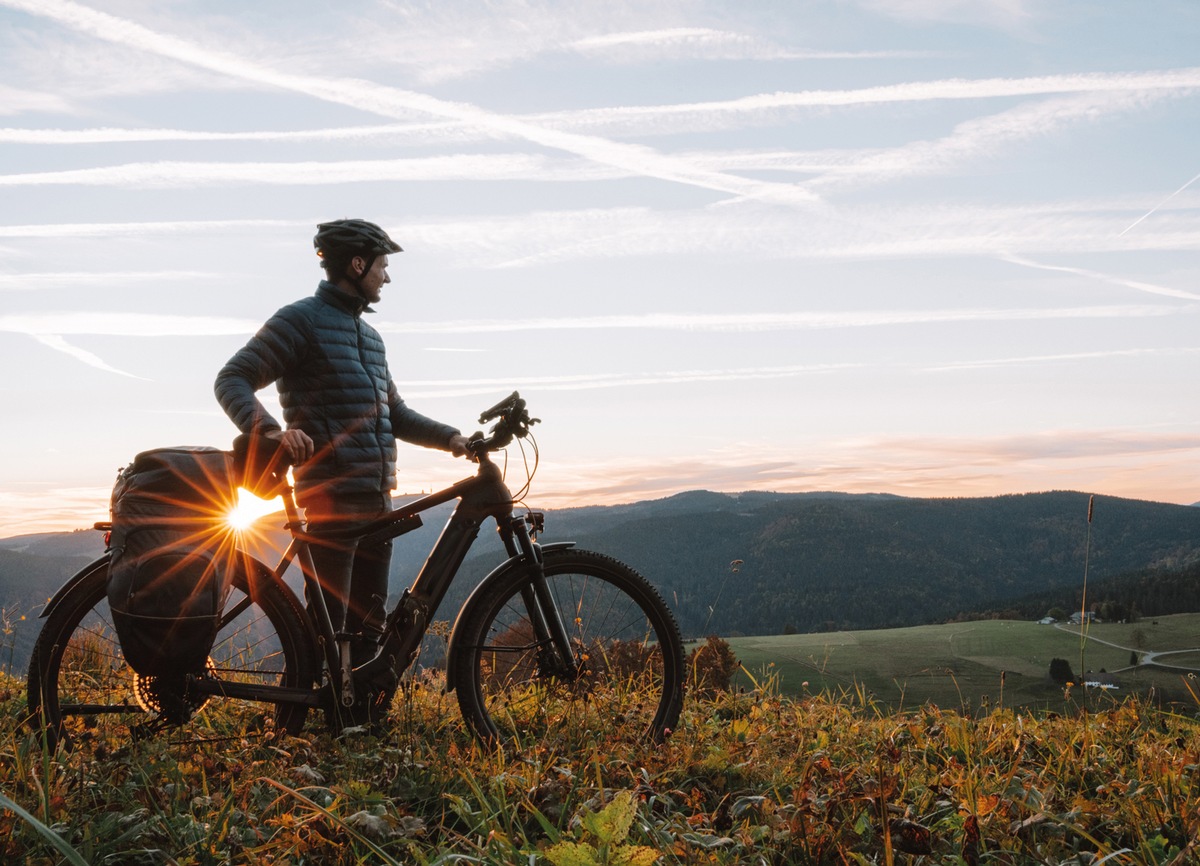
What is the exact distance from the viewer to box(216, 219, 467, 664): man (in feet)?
14.8

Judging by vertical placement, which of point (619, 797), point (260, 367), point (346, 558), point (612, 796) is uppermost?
point (260, 367)

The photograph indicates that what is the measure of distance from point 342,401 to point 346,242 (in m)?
0.84

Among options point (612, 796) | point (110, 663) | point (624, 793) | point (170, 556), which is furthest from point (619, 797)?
point (110, 663)

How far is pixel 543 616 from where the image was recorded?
434 cm

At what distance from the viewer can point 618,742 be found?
4043 millimetres

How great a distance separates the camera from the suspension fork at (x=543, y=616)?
432cm

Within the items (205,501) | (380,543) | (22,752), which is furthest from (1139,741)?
(22,752)

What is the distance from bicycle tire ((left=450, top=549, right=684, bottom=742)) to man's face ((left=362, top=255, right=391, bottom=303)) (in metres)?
1.69

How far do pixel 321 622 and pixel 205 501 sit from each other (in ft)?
2.64

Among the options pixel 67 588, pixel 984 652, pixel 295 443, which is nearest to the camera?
pixel 295 443

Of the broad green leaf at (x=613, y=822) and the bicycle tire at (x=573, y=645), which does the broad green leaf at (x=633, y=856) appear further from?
the bicycle tire at (x=573, y=645)

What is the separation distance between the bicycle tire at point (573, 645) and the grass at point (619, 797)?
0.16 meters

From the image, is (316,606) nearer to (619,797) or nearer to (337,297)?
(337,297)

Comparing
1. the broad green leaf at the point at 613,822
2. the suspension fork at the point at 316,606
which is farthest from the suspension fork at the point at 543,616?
the broad green leaf at the point at 613,822
